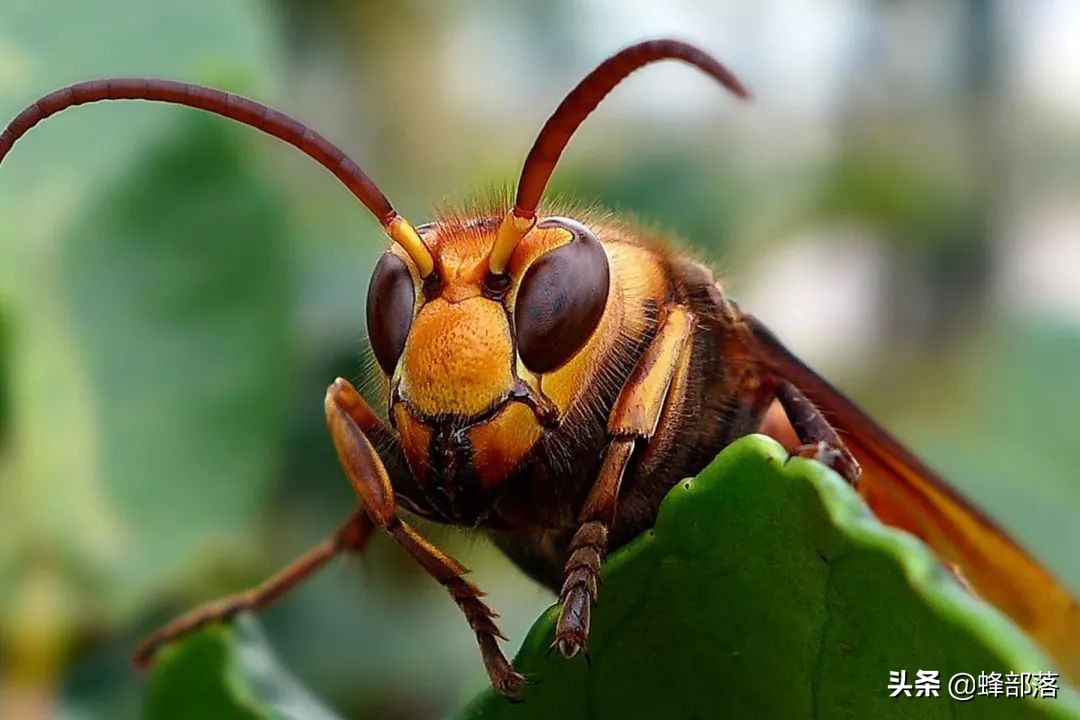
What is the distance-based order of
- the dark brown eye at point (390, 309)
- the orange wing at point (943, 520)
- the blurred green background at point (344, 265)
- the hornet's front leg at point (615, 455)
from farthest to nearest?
the blurred green background at point (344, 265) < the orange wing at point (943, 520) < the dark brown eye at point (390, 309) < the hornet's front leg at point (615, 455)

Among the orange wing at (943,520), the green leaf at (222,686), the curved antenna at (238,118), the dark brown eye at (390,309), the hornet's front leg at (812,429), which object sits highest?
the curved antenna at (238,118)

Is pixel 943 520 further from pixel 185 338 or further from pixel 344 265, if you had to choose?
pixel 344 265

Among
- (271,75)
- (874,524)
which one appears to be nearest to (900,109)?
(271,75)

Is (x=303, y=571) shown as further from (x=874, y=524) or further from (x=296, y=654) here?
(x=874, y=524)

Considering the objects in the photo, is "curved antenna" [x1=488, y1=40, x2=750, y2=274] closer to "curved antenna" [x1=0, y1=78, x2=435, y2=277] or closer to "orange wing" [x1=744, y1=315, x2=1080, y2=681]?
"curved antenna" [x1=0, y1=78, x2=435, y2=277]

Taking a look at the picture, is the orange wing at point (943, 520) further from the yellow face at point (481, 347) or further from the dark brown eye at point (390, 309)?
the dark brown eye at point (390, 309)

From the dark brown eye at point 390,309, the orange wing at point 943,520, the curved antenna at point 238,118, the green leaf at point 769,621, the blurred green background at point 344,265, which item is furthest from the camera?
the blurred green background at point 344,265

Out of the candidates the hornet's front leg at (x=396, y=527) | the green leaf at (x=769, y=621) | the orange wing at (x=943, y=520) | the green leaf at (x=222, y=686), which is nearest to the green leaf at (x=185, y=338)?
the green leaf at (x=222, y=686)

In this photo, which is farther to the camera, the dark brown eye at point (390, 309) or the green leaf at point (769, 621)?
the dark brown eye at point (390, 309)
